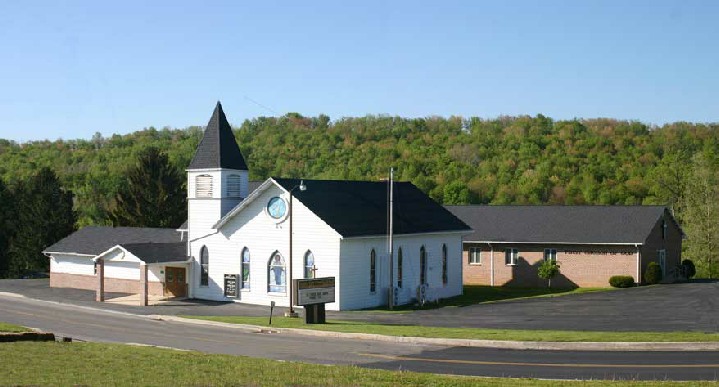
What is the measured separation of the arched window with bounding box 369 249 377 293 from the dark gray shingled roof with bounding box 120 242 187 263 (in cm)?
1148

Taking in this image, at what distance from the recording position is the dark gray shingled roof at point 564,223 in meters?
58.3

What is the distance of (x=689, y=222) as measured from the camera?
72.9 meters

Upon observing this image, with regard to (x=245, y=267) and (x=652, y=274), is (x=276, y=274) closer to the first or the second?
(x=245, y=267)

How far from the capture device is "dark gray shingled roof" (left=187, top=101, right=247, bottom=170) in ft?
172

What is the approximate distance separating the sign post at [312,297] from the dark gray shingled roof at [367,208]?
6.04 m

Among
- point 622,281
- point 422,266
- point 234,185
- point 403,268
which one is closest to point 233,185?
point 234,185

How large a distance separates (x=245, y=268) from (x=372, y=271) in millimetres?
7243

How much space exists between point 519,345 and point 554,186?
78405 millimetres

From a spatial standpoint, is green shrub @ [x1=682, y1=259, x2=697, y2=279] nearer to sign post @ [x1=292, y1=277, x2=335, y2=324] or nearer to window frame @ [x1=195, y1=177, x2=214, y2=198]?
window frame @ [x1=195, y1=177, x2=214, y2=198]

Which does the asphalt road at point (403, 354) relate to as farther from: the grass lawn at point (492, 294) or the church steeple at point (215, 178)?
the grass lawn at point (492, 294)

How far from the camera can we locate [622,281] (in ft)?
184

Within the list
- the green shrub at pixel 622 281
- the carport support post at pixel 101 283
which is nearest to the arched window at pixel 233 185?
the carport support post at pixel 101 283

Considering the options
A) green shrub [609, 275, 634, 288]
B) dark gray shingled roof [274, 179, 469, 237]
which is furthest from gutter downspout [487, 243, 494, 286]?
green shrub [609, 275, 634, 288]

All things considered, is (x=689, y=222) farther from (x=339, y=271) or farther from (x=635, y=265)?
(x=339, y=271)
